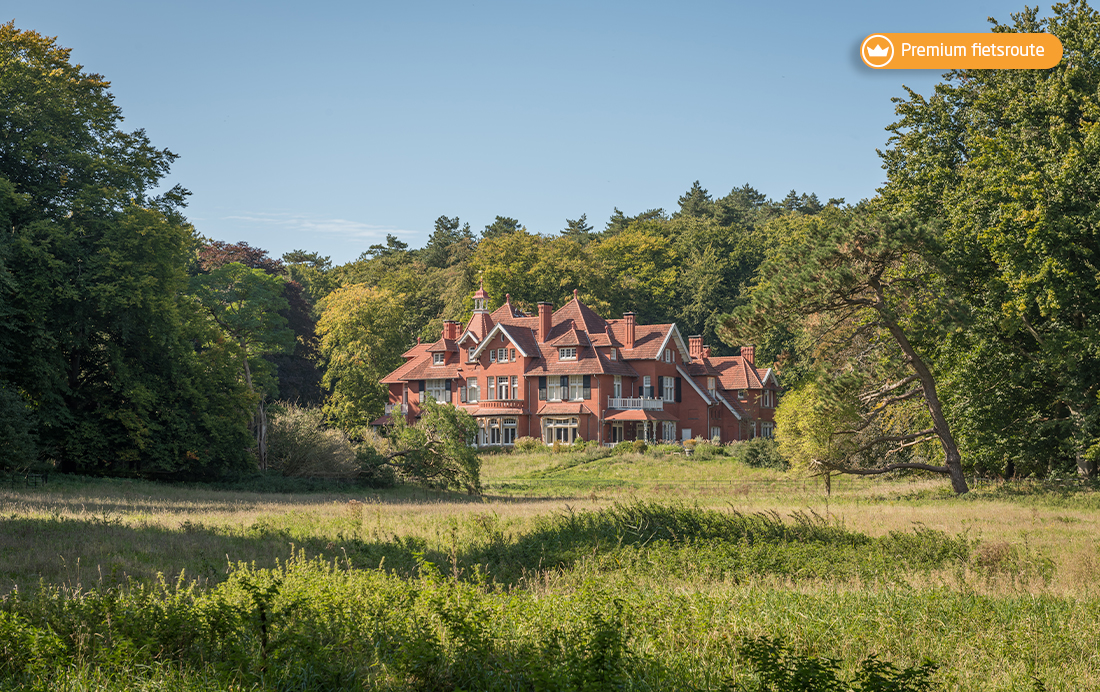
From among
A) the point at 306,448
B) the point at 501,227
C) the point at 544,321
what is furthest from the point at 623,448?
the point at 501,227

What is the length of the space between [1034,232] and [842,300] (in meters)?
6.02

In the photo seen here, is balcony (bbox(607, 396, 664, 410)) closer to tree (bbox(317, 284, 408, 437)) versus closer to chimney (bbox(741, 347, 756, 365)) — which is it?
chimney (bbox(741, 347, 756, 365))

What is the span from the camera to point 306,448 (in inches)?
1483

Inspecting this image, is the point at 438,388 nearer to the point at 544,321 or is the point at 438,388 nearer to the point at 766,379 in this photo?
the point at 544,321

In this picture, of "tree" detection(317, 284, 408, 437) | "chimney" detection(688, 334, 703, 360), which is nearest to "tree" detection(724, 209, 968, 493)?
"chimney" detection(688, 334, 703, 360)

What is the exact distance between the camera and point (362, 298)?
230ft

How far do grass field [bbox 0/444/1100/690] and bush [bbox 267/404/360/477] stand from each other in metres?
Answer: 13.2

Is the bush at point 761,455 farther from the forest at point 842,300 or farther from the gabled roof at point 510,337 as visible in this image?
the gabled roof at point 510,337

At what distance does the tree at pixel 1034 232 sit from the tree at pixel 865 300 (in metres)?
1.33

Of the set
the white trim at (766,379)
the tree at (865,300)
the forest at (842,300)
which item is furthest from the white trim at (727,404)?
the tree at (865,300)

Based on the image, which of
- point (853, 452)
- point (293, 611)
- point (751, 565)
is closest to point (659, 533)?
point (751, 565)

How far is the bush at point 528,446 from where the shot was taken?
60375 millimetres

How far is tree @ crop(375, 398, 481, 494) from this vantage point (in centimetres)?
3412

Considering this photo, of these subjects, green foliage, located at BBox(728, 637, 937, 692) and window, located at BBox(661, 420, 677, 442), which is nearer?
green foliage, located at BBox(728, 637, 937, 692)
